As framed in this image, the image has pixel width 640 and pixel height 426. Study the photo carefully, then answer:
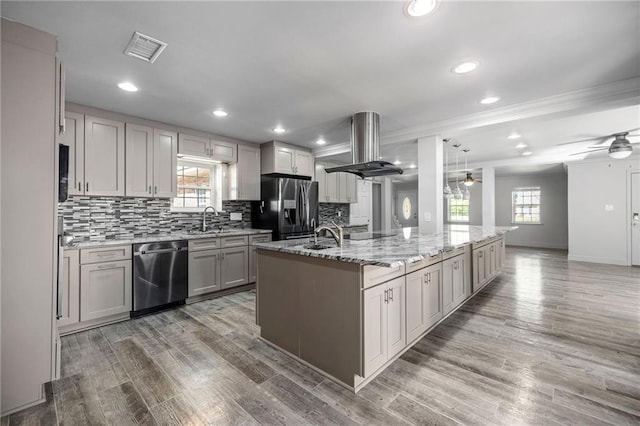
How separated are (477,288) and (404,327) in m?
2.25

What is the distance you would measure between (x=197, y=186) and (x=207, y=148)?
0.67 meters

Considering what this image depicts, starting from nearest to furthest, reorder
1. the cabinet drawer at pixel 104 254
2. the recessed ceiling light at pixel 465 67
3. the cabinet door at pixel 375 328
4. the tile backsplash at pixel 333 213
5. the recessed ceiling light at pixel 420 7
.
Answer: the recessed ceiling light at pixel 420 7
the cabinet door at pixel 375 328
the recessed ceiling light at pixel 465 67
the cabinet drawer at pixel 104 254
the tile backsplash at pixel 333 213

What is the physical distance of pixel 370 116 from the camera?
3.37 m

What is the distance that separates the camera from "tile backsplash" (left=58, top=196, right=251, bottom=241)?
10.9 feet

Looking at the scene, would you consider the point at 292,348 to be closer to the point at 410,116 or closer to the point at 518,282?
the point at 410,116

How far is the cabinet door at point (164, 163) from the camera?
371 centimetres

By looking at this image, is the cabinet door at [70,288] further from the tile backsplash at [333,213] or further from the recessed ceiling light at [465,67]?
the tile backsplash at [333,213]

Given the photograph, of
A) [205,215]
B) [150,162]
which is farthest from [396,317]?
[150,162]

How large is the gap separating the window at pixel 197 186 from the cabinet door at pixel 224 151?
0.34m

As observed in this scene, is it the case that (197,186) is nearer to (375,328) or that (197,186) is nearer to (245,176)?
(245,176)

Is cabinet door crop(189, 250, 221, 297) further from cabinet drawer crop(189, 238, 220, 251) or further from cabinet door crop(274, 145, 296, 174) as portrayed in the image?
cabinet door crop(274, 145, 296, 174)

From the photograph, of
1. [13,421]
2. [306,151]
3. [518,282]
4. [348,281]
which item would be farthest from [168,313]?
[518,282]

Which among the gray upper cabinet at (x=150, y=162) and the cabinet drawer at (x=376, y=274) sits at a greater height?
the gray upper cabinet at (x=150, y=162)

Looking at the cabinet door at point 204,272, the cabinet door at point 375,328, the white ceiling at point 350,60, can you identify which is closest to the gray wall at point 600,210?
the white ceiling at point 350,60
